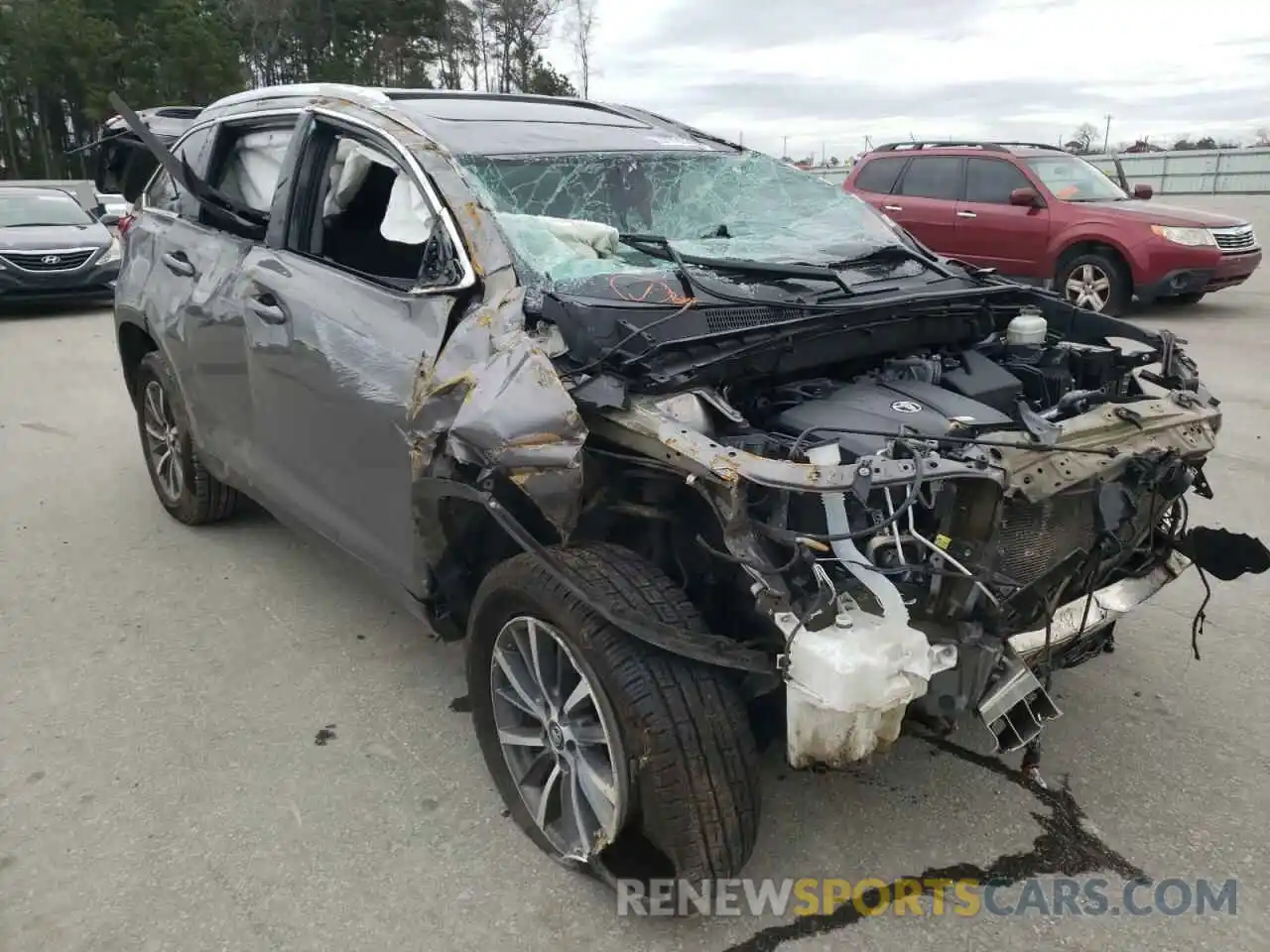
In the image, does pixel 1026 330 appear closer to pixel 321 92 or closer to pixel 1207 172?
pixel 321 92

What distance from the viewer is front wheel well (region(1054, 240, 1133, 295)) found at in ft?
34.4

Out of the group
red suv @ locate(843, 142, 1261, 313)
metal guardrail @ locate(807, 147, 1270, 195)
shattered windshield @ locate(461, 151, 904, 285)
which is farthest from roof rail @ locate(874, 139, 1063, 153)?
metal guardrail @ locate(807, 147, 1270, 195)

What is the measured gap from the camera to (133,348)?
505 centimetres

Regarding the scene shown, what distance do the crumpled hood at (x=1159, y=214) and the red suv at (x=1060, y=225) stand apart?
0.6 inches

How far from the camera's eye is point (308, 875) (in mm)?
2588

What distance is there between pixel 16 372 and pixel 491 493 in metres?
8.09

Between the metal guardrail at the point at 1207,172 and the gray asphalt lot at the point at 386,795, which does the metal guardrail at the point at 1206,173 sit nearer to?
the metal guardrail at the point at 1207,172

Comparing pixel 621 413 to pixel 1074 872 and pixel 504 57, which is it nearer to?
pixel 1074 872

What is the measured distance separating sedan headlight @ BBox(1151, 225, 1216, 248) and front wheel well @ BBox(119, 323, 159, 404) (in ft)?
31.5

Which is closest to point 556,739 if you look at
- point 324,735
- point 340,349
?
point 324,735

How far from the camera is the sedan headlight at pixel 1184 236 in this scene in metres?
10.3

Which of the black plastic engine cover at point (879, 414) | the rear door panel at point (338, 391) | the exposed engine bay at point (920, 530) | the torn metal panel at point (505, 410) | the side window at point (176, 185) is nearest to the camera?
the exposed engine bay at point (920, 530)

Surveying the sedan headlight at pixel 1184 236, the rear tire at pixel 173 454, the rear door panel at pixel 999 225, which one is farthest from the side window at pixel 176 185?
the sedan headlight at pixel 1184 236

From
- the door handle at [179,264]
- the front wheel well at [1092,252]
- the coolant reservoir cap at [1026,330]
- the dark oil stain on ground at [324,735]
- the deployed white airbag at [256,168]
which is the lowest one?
the dark oil stain on ground at [324,735]
